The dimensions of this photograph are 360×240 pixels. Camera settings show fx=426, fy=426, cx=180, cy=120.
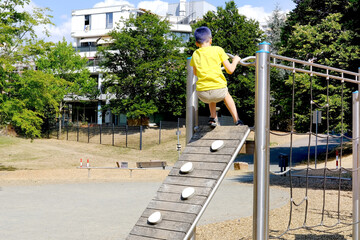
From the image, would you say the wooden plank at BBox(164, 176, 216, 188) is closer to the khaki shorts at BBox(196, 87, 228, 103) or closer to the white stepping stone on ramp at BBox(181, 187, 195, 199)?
the white stepping stone on ramp at BBox(181, 187, 195, 199)

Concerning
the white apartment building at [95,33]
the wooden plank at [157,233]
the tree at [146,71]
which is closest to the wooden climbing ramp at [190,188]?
the wooden plank at [157,233]

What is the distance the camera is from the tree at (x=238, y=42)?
3938 centimetres

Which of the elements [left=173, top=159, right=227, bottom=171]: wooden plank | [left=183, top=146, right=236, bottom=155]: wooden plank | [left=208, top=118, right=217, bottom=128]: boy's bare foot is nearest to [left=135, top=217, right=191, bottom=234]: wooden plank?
[left=173, top=159, right=227, bottom=171]: wooden plank

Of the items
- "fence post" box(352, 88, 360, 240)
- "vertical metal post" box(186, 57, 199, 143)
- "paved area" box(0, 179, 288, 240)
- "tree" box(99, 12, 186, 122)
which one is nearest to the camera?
"vertical metal post" box(186, 57, 199, 143)

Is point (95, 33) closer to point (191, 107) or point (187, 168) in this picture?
point (191, 107)

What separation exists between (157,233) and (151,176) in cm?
1615

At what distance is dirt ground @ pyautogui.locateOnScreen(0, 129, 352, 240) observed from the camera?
26.5ft

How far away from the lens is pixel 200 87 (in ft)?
17.7

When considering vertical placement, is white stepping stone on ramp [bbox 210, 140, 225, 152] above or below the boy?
below

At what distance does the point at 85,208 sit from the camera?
37.8 feet

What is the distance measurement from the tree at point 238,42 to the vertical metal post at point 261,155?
3367cm

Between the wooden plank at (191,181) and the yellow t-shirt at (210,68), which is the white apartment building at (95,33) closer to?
the yellow t-shirt at (210,68)

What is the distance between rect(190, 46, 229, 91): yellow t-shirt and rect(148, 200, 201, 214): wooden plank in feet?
5.07

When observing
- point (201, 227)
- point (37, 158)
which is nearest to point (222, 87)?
point (201, 227)
